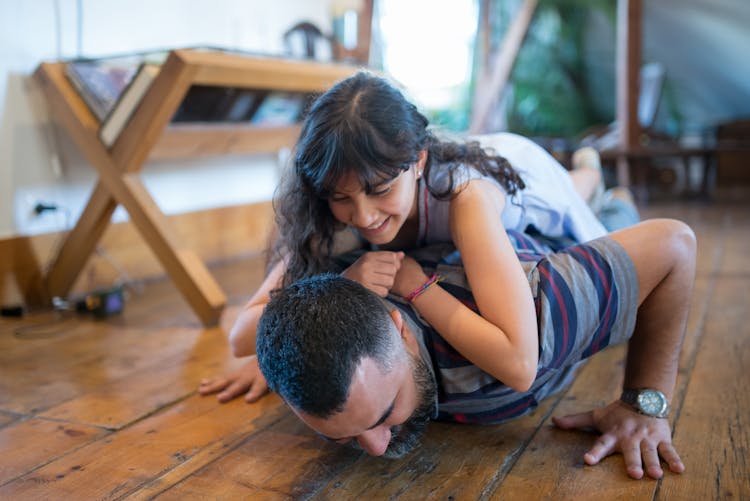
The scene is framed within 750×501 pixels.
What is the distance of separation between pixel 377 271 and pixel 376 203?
10 centimetres

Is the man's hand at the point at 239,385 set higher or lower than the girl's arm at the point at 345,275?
lower

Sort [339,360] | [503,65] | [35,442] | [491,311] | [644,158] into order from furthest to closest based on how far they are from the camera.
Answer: [503,65] → [644,158] → [35,442] → [491,311] → [339,360]

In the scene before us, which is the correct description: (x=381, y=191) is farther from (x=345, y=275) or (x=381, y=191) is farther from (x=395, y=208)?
(x=345, y=275)

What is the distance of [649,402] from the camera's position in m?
1.03

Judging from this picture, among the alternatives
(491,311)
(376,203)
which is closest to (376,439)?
(491,311)

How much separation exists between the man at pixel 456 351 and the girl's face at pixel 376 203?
0.08 metres

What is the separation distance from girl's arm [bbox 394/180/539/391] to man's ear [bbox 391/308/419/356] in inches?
1.6

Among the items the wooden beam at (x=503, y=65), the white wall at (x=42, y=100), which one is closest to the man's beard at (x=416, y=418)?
the white wall at (x=42, y=100)

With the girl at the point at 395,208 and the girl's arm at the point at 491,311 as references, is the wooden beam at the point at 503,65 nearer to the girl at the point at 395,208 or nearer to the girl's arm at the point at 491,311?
the girl at the point at 395,208

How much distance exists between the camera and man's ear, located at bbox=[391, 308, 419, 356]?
921 mm

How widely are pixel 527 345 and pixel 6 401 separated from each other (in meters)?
1.02

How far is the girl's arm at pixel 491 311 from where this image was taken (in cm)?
90

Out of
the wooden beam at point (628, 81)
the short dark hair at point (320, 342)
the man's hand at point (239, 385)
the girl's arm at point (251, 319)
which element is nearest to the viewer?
the short dark hair at point (320, 342)

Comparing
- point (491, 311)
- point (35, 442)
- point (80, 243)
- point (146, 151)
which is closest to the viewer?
point (491, 311)
